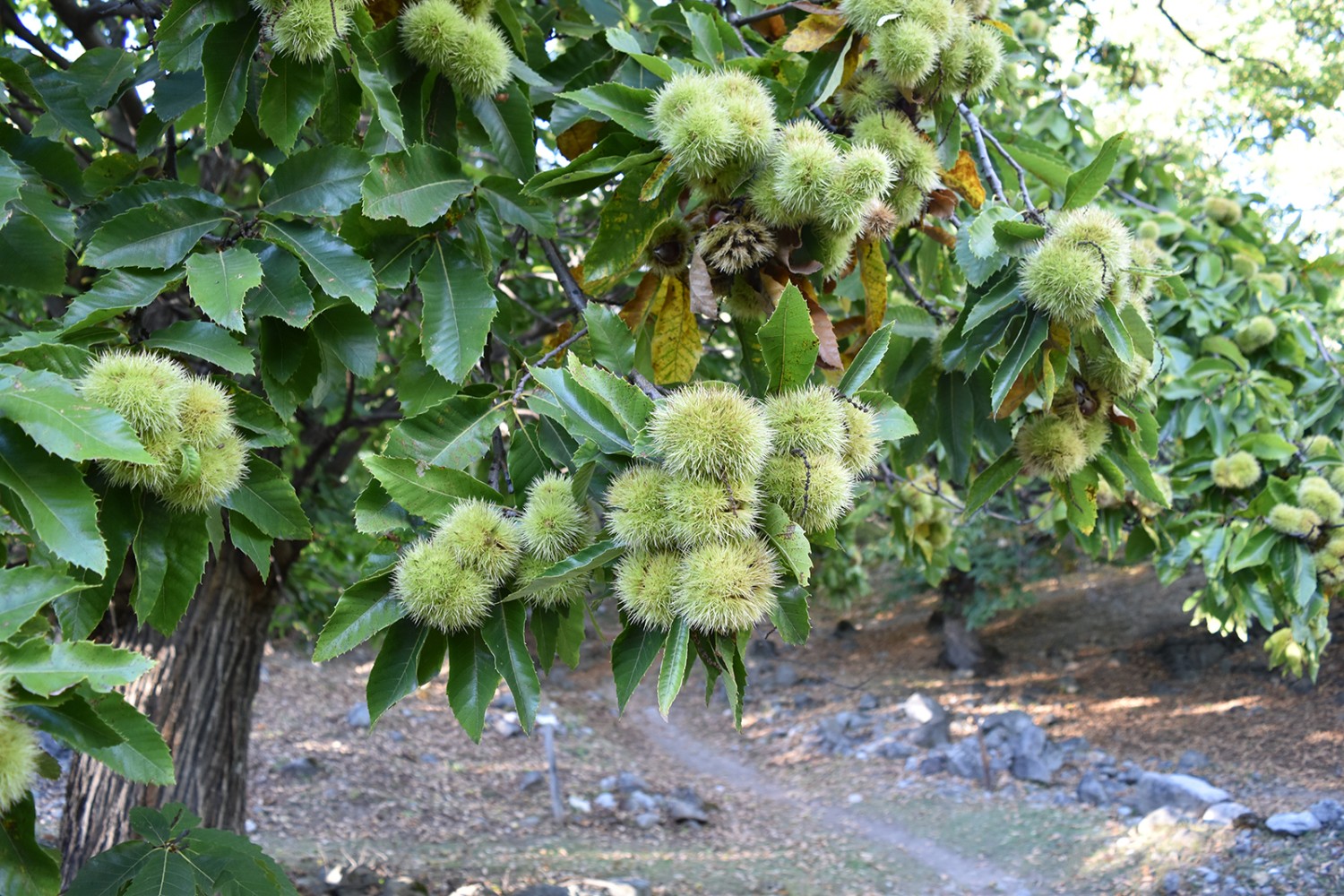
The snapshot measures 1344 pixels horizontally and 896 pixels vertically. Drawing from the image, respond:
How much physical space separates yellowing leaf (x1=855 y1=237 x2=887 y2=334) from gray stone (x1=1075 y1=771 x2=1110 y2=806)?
620 centimetres

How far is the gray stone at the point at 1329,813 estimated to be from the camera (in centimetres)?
513

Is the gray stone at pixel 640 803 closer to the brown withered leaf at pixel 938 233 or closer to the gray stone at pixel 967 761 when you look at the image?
the gray stone at pixel 967 761

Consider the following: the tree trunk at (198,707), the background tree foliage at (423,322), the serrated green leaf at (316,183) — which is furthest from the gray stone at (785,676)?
the serrated green leaf at (316,183)

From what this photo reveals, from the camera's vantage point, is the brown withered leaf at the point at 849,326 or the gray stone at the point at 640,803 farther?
the gray stone at the point at 640,803

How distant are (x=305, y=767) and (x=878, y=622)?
8555 millimetres

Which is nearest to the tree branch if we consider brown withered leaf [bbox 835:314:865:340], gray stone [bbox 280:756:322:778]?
brown withered leaf [bbox 835:314:865:340]

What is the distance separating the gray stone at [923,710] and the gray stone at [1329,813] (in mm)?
3497

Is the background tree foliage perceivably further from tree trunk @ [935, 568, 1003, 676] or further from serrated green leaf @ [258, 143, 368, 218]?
tree trunk @ [935, 568, 1003, 676]

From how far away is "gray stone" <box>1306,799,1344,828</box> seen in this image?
16.8 feet

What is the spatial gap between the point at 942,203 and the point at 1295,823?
5.10 metres

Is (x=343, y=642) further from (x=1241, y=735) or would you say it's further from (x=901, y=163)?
(x=1241, y=735)

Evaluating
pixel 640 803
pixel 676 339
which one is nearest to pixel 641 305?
pixel 676 339

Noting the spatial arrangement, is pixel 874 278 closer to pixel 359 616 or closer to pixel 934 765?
pixel 359 616

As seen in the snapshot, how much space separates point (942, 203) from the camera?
1.82 meters
